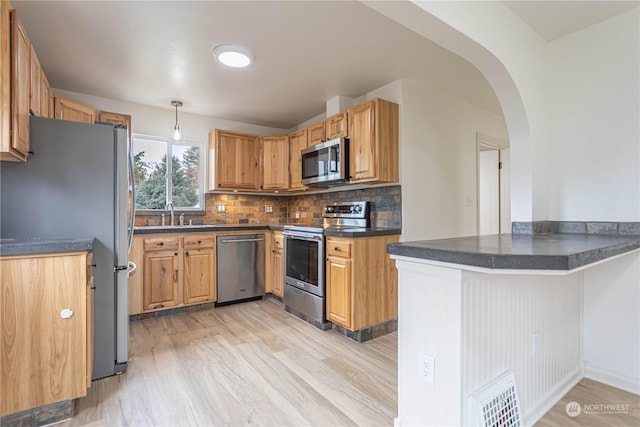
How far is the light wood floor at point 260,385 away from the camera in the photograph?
1667 mm

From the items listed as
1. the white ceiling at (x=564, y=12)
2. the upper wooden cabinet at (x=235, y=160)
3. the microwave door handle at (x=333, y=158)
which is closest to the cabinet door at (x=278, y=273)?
the upper wooden cabinet at (x=235, y=160)

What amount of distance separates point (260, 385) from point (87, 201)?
1615 mm

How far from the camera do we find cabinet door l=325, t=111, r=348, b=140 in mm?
3295

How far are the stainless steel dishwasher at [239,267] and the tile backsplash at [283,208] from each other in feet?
2.30

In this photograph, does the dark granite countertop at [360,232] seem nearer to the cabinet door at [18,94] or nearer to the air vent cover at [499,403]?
the air vent cover at [499,403]

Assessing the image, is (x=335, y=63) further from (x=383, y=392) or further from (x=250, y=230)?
(x=383, y=392)

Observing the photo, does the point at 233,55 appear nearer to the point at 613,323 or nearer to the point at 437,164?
the point at 437,164

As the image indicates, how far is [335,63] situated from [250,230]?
2121mm

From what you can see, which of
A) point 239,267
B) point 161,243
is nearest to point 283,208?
point 239,267

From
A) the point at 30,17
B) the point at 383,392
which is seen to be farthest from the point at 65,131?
the point at 383,392

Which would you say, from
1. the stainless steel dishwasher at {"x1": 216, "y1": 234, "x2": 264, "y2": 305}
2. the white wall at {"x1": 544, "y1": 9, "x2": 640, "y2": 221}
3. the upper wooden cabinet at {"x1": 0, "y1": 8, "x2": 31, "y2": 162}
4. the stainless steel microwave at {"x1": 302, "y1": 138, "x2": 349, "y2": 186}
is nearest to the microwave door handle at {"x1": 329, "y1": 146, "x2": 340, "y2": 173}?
the stainless steel microwave at {"x1": 302, "y1": 138, "x2": 349, "y2": 186}

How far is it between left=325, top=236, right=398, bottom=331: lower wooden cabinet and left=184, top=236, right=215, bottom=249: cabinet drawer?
4.83 ft

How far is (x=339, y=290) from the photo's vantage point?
280 cm

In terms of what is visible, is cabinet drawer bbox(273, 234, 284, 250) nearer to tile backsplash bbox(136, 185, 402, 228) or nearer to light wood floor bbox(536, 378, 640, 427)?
tile backsplash bbox(136, 185, 402, 228)
